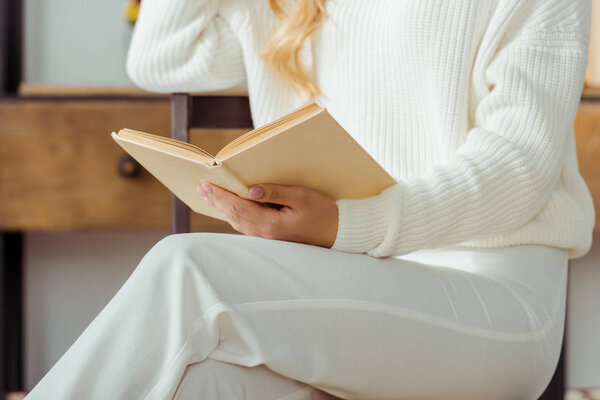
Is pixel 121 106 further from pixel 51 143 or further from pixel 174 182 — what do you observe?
pixel 174 182

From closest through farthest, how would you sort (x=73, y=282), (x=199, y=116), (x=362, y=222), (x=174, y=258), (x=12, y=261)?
1. (x=174, y=258)
2. (x=362, y=222)
3. (x=199, y=116)
4. (x=12, y=261)
5. (x=73, y=282)

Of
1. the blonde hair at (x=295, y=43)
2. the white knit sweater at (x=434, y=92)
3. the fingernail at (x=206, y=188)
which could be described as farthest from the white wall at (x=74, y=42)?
the fingernail at (x=206, y=188)

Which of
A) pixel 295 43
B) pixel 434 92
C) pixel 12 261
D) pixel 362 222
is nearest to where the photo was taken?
Answer: pixel 362 222

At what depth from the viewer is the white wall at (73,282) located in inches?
84.3

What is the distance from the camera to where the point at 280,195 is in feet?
2.55

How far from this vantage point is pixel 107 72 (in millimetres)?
2125

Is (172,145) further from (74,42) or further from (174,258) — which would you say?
(74,42)

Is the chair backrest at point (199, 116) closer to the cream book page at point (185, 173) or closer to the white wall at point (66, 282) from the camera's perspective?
the cream book page at point (185, 173)

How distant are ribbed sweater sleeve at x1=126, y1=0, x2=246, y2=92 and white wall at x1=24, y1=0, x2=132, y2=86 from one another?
31.5 inches

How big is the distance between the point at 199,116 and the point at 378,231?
677mm

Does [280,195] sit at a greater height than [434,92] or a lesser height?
lesser

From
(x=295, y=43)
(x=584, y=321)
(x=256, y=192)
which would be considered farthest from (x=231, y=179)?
(x=584, y=321)

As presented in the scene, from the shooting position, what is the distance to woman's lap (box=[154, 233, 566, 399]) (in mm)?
721

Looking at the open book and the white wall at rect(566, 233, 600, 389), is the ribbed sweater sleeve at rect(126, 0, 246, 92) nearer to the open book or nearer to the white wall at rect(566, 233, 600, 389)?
the open book
